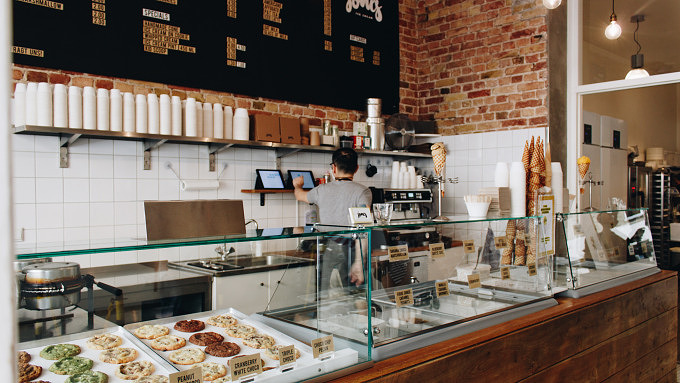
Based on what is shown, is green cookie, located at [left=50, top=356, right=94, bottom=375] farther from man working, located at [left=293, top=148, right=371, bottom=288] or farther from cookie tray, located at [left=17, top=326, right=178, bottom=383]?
man working, located at [left=293, top=148, right=371, bottom=288]

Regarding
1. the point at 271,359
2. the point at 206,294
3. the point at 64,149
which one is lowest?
the point at 271,359

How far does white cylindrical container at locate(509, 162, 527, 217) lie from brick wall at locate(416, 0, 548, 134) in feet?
8.10

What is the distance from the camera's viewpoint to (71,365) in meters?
1.25

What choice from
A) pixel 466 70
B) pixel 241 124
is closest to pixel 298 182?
pixel 241 124

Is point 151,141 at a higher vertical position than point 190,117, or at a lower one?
lower

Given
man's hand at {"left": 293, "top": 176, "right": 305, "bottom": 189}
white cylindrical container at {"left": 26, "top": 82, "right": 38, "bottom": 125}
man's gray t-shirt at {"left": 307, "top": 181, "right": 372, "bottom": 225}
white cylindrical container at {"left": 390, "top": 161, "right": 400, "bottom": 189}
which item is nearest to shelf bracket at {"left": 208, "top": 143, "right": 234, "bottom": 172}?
man's hand at {"left": 293, "top": 176, "right": 305, "bottom": 189}

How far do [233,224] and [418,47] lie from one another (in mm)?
3287

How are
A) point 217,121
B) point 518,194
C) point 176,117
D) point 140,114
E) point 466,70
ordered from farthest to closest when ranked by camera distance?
1. point 466,70
2. point 217,121
3. point 176,117
4. point 140,114
5. point 518,194

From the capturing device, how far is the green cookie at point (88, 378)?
1187mm

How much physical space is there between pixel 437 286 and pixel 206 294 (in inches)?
32.4

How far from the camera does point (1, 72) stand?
1.37 feet

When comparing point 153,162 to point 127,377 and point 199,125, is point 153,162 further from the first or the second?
point 127,377

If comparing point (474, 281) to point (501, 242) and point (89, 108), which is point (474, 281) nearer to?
point (501, 242)

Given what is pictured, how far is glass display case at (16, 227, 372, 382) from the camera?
1216 mm
